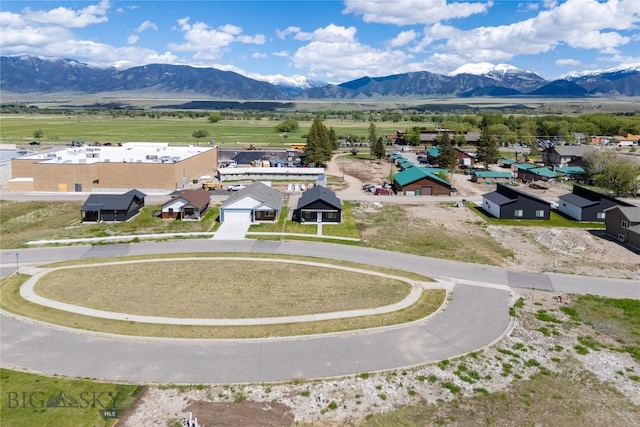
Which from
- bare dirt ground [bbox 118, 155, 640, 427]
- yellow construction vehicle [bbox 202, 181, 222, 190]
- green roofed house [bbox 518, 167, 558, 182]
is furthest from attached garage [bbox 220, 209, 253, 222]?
green roofed house [bbox 518, 167, 558, 182]

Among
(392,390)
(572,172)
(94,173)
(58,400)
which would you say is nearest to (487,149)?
(572,172)

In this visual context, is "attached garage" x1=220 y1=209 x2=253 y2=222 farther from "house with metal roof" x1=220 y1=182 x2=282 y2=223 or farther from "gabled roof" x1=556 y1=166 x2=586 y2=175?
"gabled roof" x1=556 y1=166 x2=586 y2=175

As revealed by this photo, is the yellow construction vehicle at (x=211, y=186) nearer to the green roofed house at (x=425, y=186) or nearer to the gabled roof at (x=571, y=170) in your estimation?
the green roofed house at (x=425, y=186)

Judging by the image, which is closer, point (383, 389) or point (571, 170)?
point (383, 389)

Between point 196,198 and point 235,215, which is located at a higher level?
point 196,198

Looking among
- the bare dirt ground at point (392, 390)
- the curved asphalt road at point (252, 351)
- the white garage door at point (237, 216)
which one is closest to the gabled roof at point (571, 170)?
the bare dirt ground at point (392, 390)

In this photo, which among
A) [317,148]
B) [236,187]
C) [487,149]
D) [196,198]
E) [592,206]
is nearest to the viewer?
[592,206]

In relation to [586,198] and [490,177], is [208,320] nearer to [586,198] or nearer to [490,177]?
[586,198]
